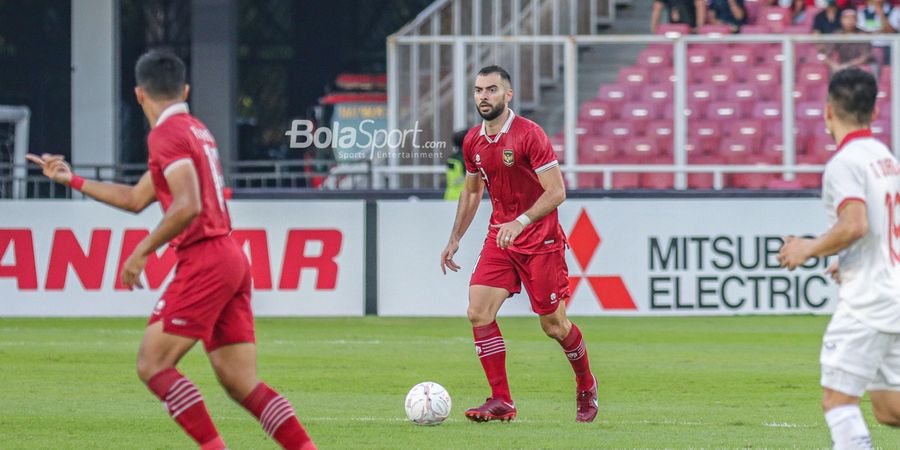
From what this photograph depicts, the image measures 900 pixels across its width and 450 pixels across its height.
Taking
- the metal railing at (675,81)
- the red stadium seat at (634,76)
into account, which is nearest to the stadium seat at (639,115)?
the red stadium seat at (634,76)

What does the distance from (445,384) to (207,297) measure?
16.2 feet

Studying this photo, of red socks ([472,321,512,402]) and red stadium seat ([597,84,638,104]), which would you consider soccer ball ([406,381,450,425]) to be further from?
red stadium seat ([597,84,638,104])

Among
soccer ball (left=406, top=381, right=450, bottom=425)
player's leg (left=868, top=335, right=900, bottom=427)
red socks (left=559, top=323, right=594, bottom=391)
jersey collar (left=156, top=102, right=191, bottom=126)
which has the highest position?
jersey collar (left=156, top=102, right=191, bottom=126)

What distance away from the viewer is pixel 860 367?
5.91 m

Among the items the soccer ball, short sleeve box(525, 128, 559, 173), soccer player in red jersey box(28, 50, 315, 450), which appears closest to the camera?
soccer player in red jersey box(28, 50, 315, 450)

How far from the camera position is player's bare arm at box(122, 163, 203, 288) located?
6312 millimetres

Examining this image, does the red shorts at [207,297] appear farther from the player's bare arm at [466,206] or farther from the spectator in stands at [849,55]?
the spectator in stands at [849,55]

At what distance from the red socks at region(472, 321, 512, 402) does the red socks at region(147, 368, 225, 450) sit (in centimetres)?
282

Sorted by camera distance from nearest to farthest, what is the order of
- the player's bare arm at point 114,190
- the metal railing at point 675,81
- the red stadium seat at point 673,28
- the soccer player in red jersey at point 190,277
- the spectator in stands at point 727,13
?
the soccer player in red jersey at point 190,277 → the player's bare arm at point 114,190 → the metal railing at point 675,81 → the red stadium seat at point 673,28 → the spectator in stands at point 727,13

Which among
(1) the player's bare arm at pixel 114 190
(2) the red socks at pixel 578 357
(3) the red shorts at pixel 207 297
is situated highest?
(1) the player's bare arm at pixel 114 190

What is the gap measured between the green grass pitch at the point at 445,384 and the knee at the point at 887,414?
1996 millimetres

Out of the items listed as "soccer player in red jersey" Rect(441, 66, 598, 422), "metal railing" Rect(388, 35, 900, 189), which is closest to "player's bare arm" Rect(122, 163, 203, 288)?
"soccer player in red jersey" Rect(441, 66, 598, 422)

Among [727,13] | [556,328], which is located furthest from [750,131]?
[556,328]

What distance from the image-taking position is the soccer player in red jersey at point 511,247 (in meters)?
9.04
